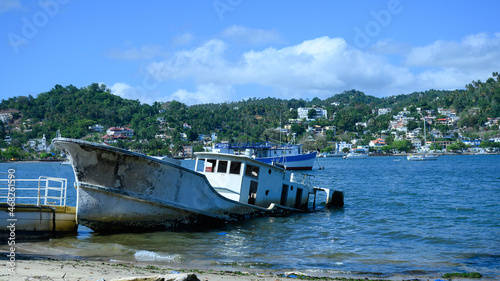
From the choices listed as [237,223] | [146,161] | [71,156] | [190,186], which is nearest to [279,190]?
[237,223]

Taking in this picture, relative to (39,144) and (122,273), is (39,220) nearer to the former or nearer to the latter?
(122,273)

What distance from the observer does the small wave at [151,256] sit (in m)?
13.6

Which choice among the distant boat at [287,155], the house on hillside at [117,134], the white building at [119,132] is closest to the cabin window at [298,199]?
the distant boat at [287,155]

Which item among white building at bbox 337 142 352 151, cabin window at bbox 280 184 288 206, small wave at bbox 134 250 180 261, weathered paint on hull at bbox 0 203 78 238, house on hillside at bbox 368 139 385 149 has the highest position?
house on hillside at bbox 368 139 385 149

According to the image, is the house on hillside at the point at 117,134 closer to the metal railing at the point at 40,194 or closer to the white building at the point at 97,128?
the white building at the point at 97,128

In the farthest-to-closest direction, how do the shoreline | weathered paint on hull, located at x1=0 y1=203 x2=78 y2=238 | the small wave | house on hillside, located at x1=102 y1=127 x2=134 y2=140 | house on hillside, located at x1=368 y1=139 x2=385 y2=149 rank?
house on hillside, located at x1=368 y1=139 x2=385 y2=149, house on hillside, located at x1=102 y1=127 x2=134 y2=140, weathered paint on hull, located at x1=0 y1=203 x2=78 y2=238, the small wave, the shoreline

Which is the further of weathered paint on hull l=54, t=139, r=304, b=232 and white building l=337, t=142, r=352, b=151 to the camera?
white building l=337, t=142, r=352, b=151

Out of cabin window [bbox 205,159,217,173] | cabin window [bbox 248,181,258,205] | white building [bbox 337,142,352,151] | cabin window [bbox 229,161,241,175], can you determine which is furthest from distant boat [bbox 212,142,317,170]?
white building [bbox 337,142,352,151]

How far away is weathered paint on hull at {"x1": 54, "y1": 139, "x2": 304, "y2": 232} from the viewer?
1567 centimetres

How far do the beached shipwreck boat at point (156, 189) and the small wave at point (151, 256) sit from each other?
2.74m

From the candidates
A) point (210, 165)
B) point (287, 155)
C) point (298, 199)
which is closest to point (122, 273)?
point (210, 165)

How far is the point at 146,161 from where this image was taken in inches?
639

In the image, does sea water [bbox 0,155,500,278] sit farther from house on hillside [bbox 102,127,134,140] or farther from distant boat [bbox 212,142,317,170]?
house on hillside [bbox 102,127,134,140]

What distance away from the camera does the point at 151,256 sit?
13.8 metres
